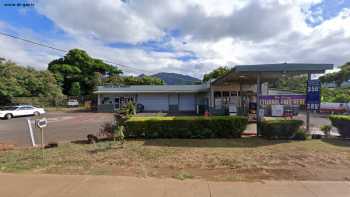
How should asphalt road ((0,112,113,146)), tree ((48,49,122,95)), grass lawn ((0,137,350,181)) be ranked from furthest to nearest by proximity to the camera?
tree ((48,49,122,95)), asphalt road ((0,112,113,146)), grass lawn ((0,137,350,181))

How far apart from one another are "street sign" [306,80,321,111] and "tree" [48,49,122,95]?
139 ft

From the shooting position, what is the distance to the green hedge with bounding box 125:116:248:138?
30.9 feet

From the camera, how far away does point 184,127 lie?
9.45 meters

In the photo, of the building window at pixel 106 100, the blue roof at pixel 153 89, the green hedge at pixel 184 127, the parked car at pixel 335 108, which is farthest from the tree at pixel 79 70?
the green hedge at pixel 184 127

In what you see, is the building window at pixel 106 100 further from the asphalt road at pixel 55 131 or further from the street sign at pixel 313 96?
the street sign at pixel 313 96

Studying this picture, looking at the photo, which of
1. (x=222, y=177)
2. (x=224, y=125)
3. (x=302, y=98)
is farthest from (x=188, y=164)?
(x=302, y=98)

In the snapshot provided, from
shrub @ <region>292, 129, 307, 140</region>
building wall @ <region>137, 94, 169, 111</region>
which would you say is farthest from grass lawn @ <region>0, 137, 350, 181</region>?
building wall @ <region>137, 94, 169, 111</region>

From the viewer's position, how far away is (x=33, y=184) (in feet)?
15.1

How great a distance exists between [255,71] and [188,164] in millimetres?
6242

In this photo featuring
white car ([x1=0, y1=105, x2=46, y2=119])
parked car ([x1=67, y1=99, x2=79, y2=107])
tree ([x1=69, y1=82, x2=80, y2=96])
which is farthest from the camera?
tree ([x1=69, y1=82, x2=80, y2=96])

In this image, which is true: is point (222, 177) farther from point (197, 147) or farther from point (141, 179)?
point (197, 147)

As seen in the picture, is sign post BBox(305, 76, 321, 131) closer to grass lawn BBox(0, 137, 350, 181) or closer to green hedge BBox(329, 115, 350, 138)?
green hedge BBox(329, 115, 350, 138)

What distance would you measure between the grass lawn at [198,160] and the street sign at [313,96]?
1862 mm

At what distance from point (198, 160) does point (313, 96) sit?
664 centimetres
